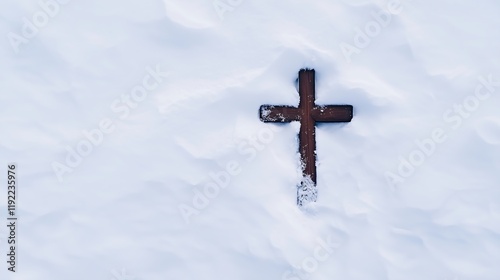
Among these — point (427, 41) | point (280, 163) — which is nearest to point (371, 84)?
point (427, 41)

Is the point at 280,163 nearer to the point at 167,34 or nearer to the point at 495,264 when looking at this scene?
the point at 167,34

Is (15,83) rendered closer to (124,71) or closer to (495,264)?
(124,71)

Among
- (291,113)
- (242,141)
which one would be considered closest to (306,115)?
(291,113)

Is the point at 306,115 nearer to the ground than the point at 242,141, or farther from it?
farther from it

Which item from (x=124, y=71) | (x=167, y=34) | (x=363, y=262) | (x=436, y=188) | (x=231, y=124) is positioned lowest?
(x=363, y=262)

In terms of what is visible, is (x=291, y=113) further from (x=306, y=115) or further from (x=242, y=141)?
(x=242, y=141)

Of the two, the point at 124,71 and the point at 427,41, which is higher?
the point at 427,41

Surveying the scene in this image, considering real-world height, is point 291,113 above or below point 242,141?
above
